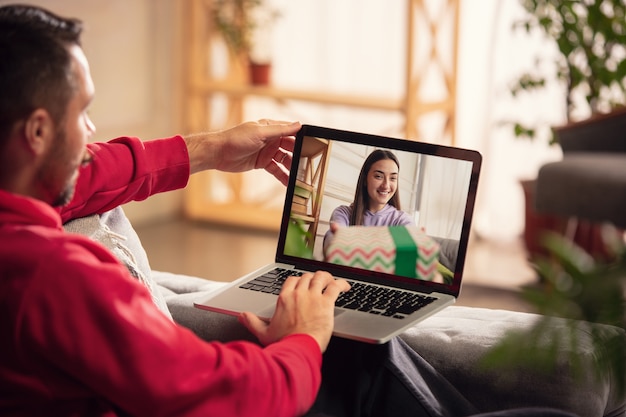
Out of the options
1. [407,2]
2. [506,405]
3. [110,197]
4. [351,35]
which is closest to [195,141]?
[110,197]

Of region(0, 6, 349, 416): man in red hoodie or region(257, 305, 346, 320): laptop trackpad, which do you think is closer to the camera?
region(0, 6, 349, 416): man in red hoodie

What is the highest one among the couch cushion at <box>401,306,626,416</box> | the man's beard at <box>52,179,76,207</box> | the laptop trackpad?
the man's beard at <box>52,179,76,207</box>

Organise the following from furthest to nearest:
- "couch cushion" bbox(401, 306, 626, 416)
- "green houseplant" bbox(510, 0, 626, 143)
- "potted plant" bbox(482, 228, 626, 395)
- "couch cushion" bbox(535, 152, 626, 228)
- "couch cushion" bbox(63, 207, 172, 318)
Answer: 1. "green houseplant" bbox(510, 0, 626, 143)
2. "couch cushion" bbox(535, 152, 626, 228)
3. "couch cushion" bbox(63, 207, 172, 318)
4. "couch cushion" bbox(401, 306, 626, 416)
5. "potted plant" bbox(482, 228, 626, 395)

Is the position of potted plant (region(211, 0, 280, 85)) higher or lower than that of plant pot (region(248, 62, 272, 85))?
higher

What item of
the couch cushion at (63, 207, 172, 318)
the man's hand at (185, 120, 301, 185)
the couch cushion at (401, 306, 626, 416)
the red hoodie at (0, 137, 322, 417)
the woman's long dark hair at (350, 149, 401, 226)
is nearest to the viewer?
the red hoodie at (0, 137, 322, 417)

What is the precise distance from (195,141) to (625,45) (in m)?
2.14

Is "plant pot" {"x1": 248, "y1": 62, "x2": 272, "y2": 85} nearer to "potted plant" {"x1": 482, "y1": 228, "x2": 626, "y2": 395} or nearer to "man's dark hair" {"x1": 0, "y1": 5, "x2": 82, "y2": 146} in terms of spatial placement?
"man's dark hair" {"x1": 0, "y1": 5, "x2": 82, "y2": 146}

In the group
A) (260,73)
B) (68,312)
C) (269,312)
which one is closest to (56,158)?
(68,312)

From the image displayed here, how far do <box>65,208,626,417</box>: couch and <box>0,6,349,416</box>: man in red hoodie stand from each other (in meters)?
0.39

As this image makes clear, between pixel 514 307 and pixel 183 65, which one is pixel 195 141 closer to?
pixel 514 307

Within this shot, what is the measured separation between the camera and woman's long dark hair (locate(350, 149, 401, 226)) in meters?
1.61

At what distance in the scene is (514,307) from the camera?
341 cm

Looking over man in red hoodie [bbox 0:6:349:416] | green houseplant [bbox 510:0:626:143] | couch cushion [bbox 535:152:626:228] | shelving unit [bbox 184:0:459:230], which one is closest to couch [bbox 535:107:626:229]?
couch cushion [bbox 535:152:626:228]

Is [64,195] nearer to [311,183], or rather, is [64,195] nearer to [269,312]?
[269,312]
